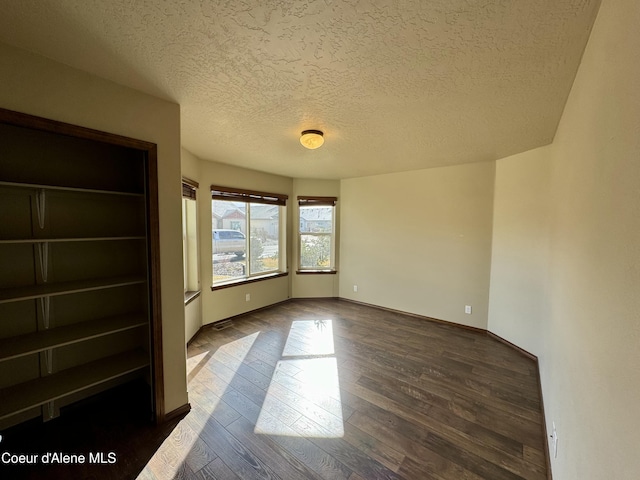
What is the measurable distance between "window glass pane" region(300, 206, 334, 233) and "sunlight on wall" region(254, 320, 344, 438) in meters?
2.17

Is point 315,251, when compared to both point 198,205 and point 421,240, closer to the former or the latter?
point 421,240

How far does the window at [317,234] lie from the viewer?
475cm

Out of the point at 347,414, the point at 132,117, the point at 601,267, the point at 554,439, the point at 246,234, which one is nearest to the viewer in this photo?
the point at 601,267

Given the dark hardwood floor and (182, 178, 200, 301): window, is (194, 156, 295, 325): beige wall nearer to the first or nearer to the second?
(182, 178, 200, 301): window

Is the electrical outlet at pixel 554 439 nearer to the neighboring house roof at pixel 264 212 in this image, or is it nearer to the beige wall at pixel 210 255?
the beige wall at pixel 210 255

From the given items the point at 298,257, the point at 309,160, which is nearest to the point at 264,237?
the point at 298,257

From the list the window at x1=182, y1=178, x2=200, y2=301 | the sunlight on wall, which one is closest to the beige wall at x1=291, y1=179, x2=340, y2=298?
the sunlight on wall

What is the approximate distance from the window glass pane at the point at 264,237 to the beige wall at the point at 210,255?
23 cm

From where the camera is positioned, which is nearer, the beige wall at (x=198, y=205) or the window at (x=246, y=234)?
the beige wall at (x=198, y=205)

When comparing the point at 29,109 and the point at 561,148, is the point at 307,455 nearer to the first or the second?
the point at 29,109

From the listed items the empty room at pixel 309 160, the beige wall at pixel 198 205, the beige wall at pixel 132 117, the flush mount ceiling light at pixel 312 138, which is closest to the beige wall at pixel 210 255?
the beige wall at pixel 198 205

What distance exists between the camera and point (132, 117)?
65.2 inches

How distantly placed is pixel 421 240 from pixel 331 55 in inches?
125

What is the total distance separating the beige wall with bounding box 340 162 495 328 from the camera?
3.47 metres
